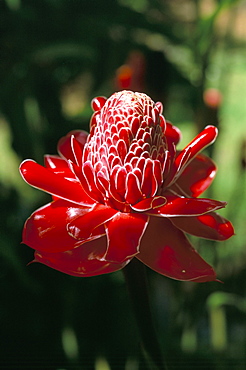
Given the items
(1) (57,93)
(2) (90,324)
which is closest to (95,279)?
(2) (90,324)

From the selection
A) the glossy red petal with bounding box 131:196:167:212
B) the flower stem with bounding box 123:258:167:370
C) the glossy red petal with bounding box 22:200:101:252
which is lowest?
the flower stem with bounding box 123:258:167:370

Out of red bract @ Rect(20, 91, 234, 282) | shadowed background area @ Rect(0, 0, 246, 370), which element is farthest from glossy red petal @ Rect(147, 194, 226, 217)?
shadowed background area @ Rect(0, 0, 246, 370)

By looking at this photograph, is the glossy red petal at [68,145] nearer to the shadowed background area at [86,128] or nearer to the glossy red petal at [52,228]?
the glossy red petal at [52,228]

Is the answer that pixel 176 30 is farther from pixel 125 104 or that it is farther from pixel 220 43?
pixel 125 104

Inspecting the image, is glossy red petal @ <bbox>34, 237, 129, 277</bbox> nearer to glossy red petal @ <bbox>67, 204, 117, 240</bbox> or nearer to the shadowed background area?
glossy red petal @ <bbox>67, 204, 117, 240</bbox>

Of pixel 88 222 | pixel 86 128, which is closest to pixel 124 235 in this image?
pixel 88 222

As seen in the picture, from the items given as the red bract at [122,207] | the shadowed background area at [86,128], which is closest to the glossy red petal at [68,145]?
the red bract at [122,207]
